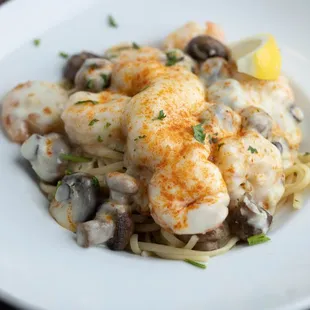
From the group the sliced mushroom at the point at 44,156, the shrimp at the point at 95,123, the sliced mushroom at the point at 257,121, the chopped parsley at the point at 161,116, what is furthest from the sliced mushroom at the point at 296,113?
the sliced mushroom at the point at 44,156

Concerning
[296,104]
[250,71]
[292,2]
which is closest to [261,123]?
[250,71]

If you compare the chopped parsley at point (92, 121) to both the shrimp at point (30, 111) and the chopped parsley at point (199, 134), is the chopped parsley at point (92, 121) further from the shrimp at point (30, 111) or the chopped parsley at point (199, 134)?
the chopped parsley at point (199, 134)

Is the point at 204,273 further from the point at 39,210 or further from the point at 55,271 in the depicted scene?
the point at 39,210

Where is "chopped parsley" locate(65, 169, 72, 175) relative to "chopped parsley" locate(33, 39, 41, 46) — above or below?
below

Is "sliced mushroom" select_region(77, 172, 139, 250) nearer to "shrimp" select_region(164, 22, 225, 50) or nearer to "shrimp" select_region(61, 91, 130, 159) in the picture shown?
"shrimp" select_region(61, 91, 130, 159)

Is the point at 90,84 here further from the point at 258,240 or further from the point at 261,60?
the point at 258,240

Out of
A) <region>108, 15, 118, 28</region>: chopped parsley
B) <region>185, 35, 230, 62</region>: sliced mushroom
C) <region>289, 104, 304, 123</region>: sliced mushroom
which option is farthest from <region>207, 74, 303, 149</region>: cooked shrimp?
<region>108, 15, 118, 28</region>: chopped parsley
